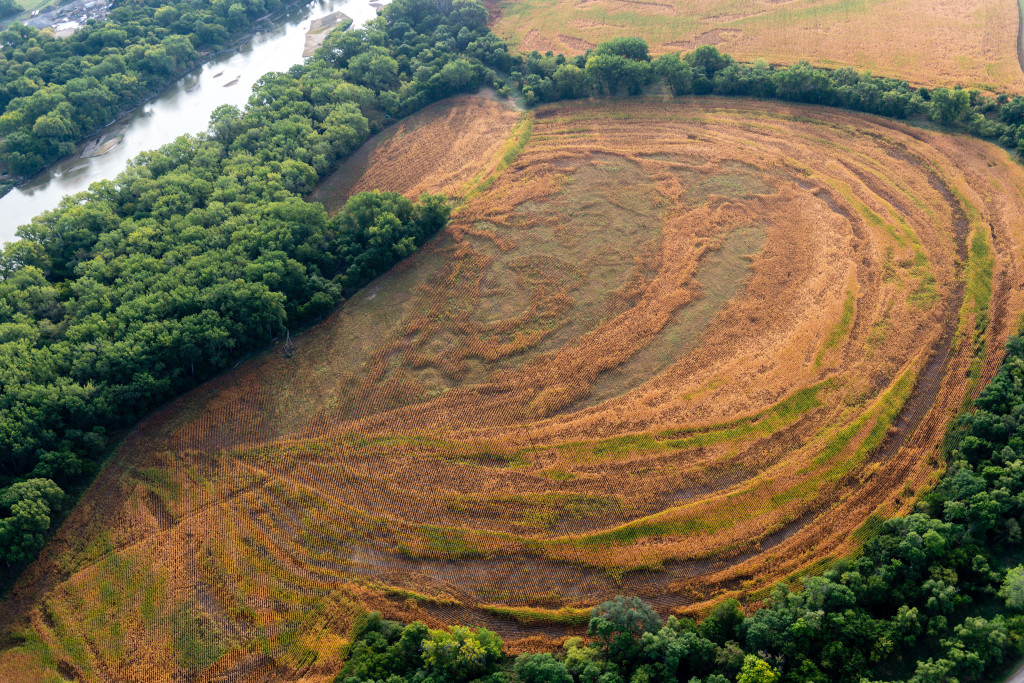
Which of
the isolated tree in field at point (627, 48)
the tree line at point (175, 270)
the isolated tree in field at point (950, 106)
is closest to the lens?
the tree line at point (175, 270)

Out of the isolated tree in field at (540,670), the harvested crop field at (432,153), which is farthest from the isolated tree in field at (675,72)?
the isolated tree in field at (540,670)

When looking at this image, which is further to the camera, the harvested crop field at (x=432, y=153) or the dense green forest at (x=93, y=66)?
the dense green forest at (x=93, y=66)

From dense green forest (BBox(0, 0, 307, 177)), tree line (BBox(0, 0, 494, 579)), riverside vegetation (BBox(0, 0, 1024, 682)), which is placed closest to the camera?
riverside vegetation (BBox(0, 0, 1024, 682))

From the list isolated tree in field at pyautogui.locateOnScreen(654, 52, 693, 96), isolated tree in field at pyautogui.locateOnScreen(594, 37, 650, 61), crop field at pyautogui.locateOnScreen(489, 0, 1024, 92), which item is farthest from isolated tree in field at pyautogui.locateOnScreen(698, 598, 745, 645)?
crop field at pyautogui.locateOnScreen(489, 0, 1024, 92)

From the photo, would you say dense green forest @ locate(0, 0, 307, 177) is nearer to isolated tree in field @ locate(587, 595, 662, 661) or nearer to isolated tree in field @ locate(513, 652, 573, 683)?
isolated tree in field @ locate(513, 652, 573, 683)

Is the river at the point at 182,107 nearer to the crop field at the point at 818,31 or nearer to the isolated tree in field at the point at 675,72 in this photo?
the crop field at the point at 818,31

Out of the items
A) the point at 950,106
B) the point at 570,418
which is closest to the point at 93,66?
the point at 570,418
